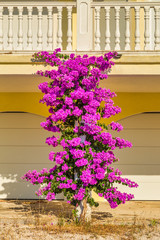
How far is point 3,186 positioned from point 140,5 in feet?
18.0

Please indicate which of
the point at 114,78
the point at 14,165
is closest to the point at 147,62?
the point at 114,78

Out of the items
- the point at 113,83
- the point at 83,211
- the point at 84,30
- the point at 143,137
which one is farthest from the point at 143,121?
the point at 83,211

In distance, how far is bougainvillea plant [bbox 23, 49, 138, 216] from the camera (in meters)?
7.38

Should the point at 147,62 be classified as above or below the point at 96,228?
above

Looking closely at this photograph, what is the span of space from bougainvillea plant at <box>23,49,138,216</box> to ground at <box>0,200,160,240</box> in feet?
1.49

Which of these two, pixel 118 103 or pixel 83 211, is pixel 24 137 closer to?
pixel 118 103

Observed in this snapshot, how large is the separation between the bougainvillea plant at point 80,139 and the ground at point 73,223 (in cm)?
45

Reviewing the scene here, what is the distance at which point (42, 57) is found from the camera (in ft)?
26.8

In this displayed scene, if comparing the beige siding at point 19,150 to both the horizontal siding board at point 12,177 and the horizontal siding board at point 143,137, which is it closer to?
the horizontal siding board at point 12,177

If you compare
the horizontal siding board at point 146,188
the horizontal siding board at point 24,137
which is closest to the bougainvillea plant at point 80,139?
the horizontal siding board at point 24,137

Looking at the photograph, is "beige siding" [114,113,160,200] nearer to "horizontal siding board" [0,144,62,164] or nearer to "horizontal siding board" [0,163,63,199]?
"horizontal siding board" [0,144,62,164]

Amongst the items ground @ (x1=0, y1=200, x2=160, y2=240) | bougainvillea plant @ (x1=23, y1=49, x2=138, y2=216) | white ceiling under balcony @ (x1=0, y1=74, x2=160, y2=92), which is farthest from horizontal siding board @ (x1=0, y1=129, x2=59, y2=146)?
bougainvillea plant @ (x1=23, y1=49, x2=138, y2=216)

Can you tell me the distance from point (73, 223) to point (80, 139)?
1.44 metres

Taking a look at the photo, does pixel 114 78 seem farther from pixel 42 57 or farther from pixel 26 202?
pixel 26 202
